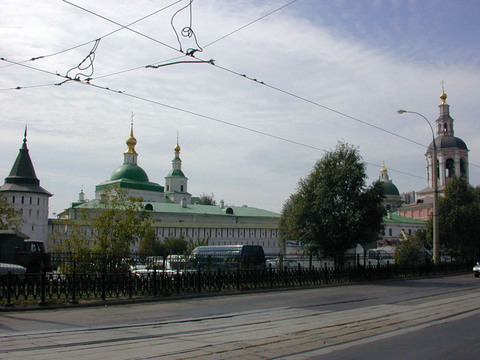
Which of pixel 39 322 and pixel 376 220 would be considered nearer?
pixel 39 322

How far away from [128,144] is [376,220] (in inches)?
3048

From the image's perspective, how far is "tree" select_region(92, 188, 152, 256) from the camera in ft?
67.0

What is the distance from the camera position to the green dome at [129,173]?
95.5 m

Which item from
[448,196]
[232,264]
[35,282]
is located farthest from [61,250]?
[448,196]

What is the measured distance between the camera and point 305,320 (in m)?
12.3

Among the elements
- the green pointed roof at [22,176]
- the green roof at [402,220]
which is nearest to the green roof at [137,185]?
the green pointed roof at [22,176]

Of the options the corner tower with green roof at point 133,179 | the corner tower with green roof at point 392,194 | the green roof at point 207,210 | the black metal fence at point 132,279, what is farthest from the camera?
the corner tower with green roof at point 392,194

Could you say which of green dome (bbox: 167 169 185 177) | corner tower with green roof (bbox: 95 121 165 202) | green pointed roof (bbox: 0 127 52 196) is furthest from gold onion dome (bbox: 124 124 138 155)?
green pointed roof (bbox: 0 127 52 196)

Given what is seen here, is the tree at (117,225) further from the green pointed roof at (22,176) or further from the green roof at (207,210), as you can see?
the green roof at (207,210)

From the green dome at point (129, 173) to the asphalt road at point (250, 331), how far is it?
81.4 m

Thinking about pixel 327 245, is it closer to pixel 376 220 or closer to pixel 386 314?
pixel 376 220

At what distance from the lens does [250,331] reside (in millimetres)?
10633

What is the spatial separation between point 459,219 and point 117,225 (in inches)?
1316

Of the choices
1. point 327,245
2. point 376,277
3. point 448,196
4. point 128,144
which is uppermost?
point 128,144
